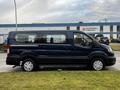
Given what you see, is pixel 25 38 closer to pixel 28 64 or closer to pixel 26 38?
pixel 26 38

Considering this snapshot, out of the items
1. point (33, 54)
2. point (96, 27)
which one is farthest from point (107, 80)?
point (96, 27)

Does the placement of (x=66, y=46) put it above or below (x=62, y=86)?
above

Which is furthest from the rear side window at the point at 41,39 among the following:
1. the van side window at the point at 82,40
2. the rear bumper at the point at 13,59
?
the rear bumper at the point at 13,59

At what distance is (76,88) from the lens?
1032 cm

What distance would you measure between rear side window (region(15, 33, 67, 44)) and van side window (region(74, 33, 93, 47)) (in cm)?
54

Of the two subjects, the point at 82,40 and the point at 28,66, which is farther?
the point at 28,66

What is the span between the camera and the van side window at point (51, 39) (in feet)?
52.2

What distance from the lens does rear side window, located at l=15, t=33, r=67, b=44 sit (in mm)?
15898

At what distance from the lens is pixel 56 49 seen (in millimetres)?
15906

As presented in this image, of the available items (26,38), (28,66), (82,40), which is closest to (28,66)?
(28,66)

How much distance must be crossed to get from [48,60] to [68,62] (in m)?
0.95

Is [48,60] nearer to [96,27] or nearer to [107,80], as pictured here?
[107,80]

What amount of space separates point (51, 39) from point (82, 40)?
146cm

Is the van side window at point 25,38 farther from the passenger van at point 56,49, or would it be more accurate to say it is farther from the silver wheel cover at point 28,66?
the silver wheel cover at point 28,66
